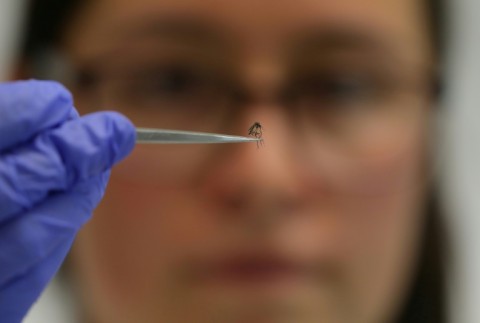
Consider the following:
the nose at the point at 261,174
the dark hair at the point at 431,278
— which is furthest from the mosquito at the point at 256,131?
the dark hair at the point at 431,278

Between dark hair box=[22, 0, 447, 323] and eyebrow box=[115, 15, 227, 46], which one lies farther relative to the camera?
dark hair box=[22, 0, 447, 323]

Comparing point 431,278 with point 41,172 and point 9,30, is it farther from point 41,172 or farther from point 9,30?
point 9,30

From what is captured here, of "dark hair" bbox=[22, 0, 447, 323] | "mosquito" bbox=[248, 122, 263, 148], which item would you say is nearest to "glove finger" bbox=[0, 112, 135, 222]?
"mosquito" bbox=[248, 122, 263, 148]

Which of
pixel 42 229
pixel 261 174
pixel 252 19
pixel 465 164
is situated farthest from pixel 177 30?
pixel 465 164

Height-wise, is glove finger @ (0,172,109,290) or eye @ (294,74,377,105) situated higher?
eye @ (294,74,377,105)

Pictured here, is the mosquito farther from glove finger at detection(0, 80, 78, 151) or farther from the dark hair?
the dark hair

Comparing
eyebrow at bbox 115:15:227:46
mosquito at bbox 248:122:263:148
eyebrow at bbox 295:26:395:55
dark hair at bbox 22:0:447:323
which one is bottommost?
dark hair at bbox 22:0:447:323

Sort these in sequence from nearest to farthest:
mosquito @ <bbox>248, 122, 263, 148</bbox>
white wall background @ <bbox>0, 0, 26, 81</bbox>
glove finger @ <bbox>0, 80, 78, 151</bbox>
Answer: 1. glove finger @ <bbox>0, 80, 78, 151</bbox>
2. mosquito @ <bbox>248, 122, 263, 148</bbox>
3. white wall background @ <bbox>0, 0, 26, 81</bbox>
